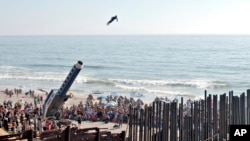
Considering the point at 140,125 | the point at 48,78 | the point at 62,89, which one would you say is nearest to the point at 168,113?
the point at 140,125

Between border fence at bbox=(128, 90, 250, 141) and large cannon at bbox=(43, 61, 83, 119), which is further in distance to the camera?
large cannon at bbox=(43, 61, 83, 119)

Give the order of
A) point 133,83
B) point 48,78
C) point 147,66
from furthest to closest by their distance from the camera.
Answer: point 147,66, point 48,78, point 133,83

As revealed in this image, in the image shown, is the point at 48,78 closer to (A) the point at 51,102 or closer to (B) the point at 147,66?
(B) the point at 147,66

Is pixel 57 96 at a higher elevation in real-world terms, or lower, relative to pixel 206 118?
higher

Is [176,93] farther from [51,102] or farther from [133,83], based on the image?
[51,102]

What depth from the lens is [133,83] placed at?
222ft

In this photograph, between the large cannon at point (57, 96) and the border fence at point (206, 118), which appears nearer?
the border fence at point (206, 118)

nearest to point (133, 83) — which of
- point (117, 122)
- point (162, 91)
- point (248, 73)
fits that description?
point (162, 91)

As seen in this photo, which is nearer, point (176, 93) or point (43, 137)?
point (43, 137)

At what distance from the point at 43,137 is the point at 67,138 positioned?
1.97ft

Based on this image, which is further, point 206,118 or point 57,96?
point 57,96

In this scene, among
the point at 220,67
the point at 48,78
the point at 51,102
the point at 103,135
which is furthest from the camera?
the point at 220,67

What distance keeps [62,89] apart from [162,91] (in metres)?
33.5

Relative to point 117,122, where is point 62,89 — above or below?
above
